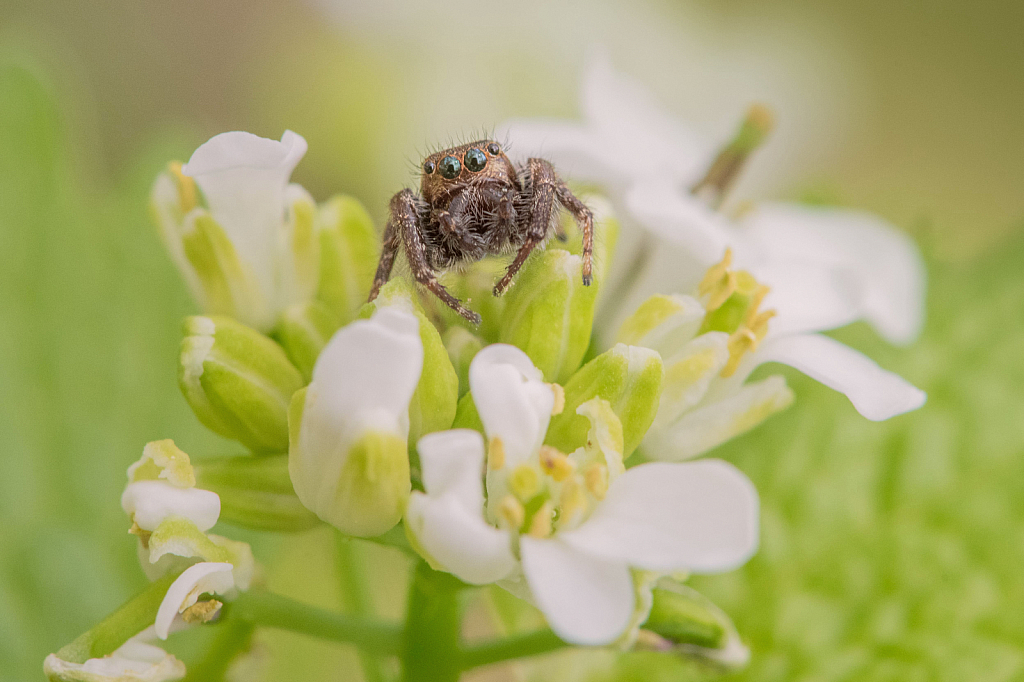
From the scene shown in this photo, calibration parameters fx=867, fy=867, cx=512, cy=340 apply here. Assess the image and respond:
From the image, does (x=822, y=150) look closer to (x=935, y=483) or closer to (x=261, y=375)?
(x=935, y=483)

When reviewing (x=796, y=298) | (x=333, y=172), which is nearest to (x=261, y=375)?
(x=796, y=298)

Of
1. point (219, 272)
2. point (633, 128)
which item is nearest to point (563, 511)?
point (219, 272)

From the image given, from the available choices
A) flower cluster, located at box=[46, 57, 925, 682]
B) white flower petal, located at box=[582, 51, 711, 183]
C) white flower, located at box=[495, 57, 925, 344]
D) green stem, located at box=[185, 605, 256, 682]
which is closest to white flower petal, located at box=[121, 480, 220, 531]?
flower cluster, located at box=[46, 57, 925, 682]

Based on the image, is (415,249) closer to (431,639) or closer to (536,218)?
(536,218)

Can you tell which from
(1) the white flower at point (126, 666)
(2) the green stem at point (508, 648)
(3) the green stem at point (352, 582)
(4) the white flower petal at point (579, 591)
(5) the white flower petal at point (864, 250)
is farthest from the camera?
(5) the white flower petal at point (864, 250)

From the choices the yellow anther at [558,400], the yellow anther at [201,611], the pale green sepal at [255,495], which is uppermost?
the yellow anther at [558,400]

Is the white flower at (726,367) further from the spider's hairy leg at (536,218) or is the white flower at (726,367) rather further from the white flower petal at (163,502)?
the white flower petal at (163,502)

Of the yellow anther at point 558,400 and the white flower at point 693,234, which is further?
the white flower at point 693,234

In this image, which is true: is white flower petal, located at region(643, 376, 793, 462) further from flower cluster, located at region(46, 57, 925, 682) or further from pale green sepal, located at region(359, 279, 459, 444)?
pale green sepal, located at region(359, 279, 459, 444)

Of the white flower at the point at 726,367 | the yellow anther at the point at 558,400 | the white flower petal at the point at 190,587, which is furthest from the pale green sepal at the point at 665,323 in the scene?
the white flower petal at the point at 190,587
